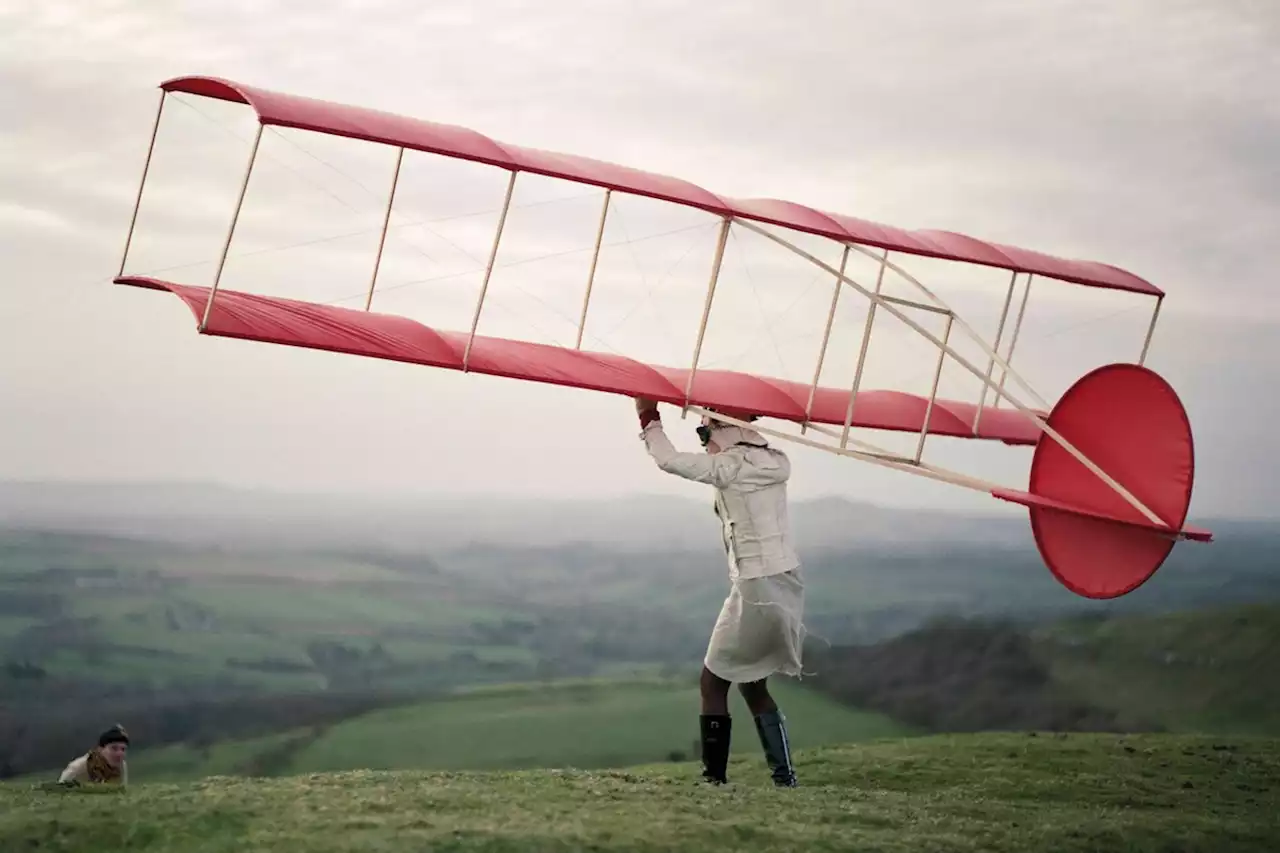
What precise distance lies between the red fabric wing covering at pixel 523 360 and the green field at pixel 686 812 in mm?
2170

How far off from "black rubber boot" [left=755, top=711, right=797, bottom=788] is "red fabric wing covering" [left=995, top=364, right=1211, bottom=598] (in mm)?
1771

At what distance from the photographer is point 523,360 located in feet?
23.5

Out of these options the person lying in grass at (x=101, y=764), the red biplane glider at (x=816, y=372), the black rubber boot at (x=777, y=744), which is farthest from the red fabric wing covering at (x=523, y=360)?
the person lying in grass at (x=101, y=764)

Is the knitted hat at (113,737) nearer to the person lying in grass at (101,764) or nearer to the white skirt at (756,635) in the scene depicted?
the person lying in grass at (101,764)

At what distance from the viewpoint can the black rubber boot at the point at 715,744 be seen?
739 centimetres

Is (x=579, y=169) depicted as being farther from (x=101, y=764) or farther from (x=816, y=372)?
(x=101, y=764)

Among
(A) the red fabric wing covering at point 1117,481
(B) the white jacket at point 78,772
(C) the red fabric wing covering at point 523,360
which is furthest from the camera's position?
(A) the red fabric wing covering at point 1117,481

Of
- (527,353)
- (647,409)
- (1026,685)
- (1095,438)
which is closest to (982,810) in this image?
(1095,438)

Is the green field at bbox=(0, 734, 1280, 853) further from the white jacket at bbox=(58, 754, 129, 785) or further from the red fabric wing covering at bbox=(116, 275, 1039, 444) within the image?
the red fabric wing covering at bbox=(116, 275, 1039, 444)

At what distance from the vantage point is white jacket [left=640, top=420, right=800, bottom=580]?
7.26m

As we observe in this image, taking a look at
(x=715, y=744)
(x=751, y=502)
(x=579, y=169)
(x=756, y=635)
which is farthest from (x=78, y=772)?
(x=579, y=169)

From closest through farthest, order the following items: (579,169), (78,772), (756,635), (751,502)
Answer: (579,169)
(78,772)
(756,635)
(751,502)

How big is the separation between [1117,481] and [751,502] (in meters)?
2.15

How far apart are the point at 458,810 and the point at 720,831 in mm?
1273
